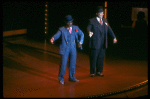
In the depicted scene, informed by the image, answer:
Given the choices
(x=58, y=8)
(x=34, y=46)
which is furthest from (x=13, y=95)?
(x=58, y=8)

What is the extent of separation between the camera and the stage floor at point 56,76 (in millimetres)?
6956

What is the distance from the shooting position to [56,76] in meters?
8.44

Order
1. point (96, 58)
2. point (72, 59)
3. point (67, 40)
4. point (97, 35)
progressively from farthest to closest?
point (96, 58)
point (97, 35)
point (72, 59)
point (67, 40)

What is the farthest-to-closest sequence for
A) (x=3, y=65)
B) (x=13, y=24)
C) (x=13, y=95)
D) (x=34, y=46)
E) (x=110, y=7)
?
1. (x=13, y=24)
2. (x=110, y=7)
3. (x=34, y=46)
4. (x=3, y=65)
5. (x=13, y=95)

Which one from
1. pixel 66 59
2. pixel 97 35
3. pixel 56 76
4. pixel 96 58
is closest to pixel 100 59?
pixel 96 58

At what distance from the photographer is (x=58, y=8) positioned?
52.1 feet

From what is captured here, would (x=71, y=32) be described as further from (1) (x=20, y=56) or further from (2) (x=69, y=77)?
(1) (x=20, y=56)

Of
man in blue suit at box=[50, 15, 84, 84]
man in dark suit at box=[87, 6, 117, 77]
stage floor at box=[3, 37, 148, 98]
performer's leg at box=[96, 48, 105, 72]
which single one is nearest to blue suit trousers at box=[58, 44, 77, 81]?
man in blue suit at box=[50, 15, 84, 84]

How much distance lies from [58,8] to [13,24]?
3177 millimetres

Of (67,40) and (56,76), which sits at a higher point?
(67,40)

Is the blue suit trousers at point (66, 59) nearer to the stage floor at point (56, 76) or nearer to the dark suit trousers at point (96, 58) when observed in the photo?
the stage floor at point (56, 76)

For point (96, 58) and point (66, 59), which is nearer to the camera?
point (66, 59)

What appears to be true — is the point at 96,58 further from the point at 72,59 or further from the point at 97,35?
the point at 72,59

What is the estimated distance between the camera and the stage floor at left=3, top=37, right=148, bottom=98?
22.8 ft
